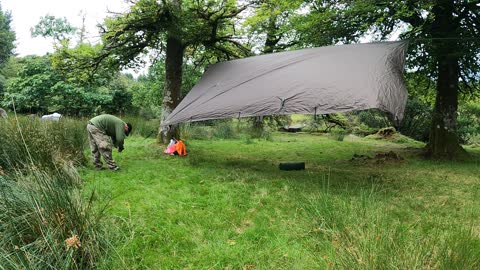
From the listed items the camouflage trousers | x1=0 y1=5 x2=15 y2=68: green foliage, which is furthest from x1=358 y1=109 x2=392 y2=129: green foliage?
x1=0 y1=5 x2=15 y2=68: green foliage

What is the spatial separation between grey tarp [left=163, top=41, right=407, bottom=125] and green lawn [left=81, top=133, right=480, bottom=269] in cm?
96

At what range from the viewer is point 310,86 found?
14.9ft

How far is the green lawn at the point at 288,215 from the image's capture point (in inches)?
80.3

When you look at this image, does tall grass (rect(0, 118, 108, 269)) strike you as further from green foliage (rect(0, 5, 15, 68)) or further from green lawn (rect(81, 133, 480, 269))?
green foliage (rect(0, 5, 15, 68))

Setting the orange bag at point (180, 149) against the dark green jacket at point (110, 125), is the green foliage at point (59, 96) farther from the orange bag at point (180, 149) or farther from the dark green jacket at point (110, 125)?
the dark green jacket at point (110, 125)

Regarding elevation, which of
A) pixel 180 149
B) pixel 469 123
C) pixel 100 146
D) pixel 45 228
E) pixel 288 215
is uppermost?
pixel 469 123

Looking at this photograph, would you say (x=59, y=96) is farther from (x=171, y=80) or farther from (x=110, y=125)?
(x=110, y=125)

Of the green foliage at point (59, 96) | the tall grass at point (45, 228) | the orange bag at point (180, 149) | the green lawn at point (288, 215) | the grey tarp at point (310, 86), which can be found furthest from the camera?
the green foliage at point (59, 96)

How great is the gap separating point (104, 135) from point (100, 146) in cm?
21

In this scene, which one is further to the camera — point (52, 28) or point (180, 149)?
point (52, 28)

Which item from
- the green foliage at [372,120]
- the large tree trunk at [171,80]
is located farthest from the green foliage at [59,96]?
the green foliage at [372,120]

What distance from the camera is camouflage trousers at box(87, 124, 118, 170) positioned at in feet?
17.9

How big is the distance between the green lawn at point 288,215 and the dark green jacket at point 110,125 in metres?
0.53


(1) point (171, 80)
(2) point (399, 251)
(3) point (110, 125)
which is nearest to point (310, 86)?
(2) point (399, 251)
